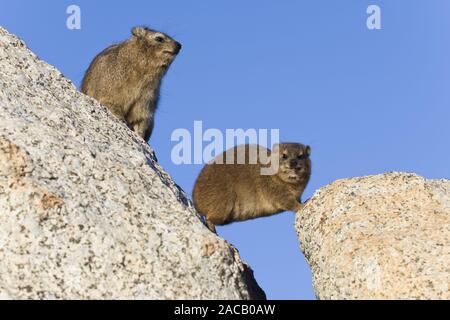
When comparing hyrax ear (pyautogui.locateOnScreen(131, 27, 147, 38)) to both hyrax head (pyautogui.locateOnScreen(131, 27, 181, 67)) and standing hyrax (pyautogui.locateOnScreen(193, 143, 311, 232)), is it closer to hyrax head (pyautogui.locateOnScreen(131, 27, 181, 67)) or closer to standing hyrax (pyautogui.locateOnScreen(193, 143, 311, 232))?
hyrax head (pyautogui.locateOnScreen(131, 27, 181, 67))

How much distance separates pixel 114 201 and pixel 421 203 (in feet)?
11.3

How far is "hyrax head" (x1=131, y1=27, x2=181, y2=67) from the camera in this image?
573 inches

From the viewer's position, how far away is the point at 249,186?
42.0ft

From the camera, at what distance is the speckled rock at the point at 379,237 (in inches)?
309

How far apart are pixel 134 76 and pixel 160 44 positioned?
2.55ft

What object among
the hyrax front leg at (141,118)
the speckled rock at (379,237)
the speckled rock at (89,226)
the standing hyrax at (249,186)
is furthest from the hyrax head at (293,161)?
the speckled rock at (89,226)

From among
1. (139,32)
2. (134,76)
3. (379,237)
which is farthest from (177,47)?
(379,237)

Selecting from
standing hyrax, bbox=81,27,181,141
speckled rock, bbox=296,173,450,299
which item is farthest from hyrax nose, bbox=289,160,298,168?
speckled rock, bbox=296,173,450,299

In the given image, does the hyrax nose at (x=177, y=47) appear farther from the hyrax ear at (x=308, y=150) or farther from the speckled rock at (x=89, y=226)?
the speckled rock at (x=89, y=226)

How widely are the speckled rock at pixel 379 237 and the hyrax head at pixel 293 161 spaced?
2.69 metres
